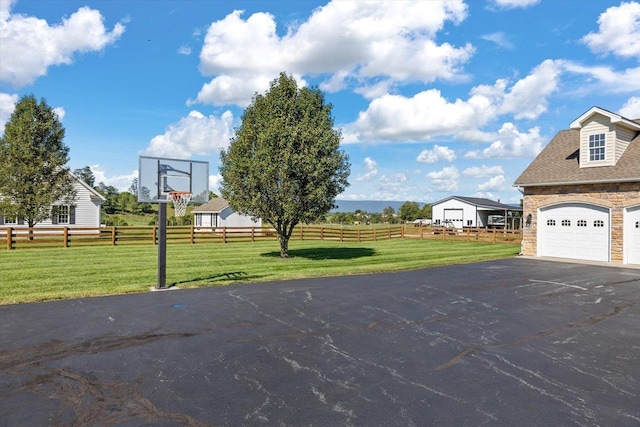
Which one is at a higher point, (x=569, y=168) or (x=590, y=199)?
(x=569, y=168)

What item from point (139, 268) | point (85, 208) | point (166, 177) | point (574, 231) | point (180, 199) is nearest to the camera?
point (166, 177)

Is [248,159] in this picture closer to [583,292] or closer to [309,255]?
[309,255]

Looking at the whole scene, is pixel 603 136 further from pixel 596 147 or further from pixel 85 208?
pixel 85 208

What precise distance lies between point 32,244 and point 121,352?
19.3 m

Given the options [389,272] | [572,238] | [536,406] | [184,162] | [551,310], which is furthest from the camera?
[572,238]

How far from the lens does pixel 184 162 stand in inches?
498

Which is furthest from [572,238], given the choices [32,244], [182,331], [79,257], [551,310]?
[32,244]

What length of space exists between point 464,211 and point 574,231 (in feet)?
86.2

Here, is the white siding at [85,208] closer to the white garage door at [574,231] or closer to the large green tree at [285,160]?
the large green tree at [285,160]

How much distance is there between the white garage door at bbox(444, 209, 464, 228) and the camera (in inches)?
1776

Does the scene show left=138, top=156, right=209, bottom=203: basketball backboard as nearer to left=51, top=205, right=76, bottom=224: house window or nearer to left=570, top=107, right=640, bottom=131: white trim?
left=570, top=107, right=640, bottom=131: white trim

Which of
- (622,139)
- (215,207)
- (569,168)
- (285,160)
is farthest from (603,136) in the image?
(215,207)

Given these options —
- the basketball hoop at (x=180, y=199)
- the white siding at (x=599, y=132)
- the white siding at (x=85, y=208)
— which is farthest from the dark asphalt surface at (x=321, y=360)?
the white siding at (x=85, y=208)

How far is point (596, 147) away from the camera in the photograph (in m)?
18.3
